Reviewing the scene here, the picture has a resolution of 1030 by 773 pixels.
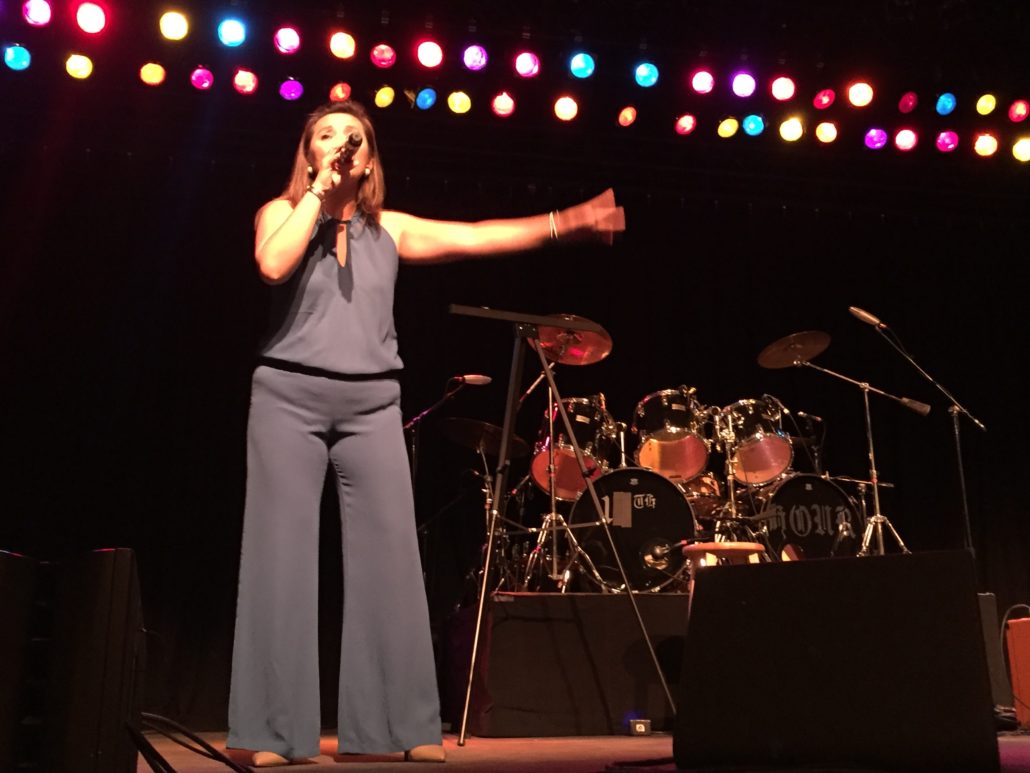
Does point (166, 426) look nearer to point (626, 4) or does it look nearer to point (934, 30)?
point (626, 4)

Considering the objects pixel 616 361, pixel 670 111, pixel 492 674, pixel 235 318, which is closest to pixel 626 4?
pixel 670 111

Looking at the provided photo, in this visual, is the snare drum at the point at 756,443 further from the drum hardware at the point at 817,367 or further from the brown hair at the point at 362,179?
the brown hair at the point at 362,179

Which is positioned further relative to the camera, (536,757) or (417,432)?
(417,432)

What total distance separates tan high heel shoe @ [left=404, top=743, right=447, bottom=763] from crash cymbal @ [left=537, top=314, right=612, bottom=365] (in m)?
2.91

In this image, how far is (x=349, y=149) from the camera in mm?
2895

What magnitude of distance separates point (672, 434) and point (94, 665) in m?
4.56

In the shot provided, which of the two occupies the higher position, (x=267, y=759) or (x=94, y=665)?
(x=94, y=665)

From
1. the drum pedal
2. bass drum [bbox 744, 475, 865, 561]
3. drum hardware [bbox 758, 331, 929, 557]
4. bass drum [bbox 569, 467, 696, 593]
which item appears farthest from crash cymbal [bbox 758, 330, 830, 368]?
the drum pedal

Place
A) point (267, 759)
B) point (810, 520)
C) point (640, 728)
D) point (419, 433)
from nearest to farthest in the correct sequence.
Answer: point (267, 759), point (640, 728), point (810, 520), point (419, 433)

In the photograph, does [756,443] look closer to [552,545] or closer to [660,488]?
[660,488]

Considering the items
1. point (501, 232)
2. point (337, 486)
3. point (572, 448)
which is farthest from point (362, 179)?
point (572, 448)

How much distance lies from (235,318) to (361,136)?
319 centimetres

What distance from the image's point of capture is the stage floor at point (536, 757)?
8.34ft

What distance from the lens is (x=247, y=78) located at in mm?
5359
